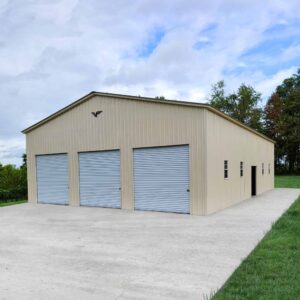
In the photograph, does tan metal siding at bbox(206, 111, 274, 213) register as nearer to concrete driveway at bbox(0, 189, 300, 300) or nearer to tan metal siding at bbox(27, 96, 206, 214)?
tan metal siding at bbox(27, 96, 206, 214)

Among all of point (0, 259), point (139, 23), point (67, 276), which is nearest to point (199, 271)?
point (67, 276)

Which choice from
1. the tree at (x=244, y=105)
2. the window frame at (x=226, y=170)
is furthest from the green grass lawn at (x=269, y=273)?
the tree at (x=244, y=105)

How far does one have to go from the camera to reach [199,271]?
5578mm

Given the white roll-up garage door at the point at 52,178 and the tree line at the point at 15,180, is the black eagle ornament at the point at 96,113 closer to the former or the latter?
the white roll-up garage door at the point at 52,178

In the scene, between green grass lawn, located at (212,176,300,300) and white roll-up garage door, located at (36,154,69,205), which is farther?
white roll-up garage door, located at (36,154,69,205)

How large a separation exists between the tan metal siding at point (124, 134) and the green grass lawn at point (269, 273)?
4.77m

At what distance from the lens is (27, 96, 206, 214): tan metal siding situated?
472 inches

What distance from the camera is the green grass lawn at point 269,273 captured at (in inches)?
173

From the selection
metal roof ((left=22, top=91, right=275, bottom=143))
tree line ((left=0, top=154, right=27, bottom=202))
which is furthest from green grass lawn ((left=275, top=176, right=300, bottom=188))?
tree line ((left=0, top=154, right=27, bottom=202))

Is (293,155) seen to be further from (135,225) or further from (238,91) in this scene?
(135,225)

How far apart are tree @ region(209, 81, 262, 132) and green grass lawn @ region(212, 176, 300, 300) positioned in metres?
45.9

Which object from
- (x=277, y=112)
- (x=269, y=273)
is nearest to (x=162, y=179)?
(x=269, y=273)

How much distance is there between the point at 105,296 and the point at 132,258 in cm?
193

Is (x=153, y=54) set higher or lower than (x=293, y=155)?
higher
